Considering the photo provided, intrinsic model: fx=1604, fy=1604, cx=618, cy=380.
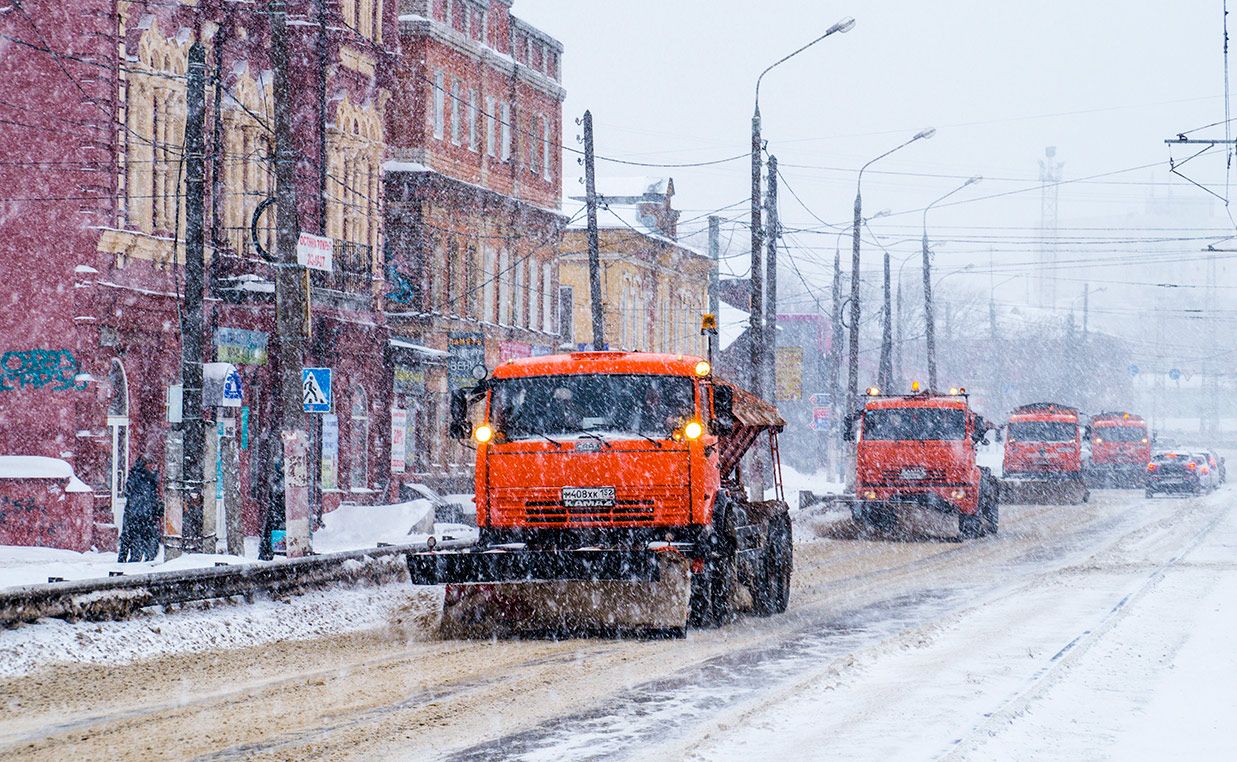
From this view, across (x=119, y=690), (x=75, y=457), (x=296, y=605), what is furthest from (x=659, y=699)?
(x=75, y=457)

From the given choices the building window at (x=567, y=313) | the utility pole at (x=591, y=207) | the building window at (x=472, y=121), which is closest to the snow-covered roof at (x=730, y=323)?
the building window at (x=567, y=313)

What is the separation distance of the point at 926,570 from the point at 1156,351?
448 ft

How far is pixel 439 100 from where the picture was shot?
1633 inches

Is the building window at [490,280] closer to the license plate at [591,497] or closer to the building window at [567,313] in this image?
the building window at [567,313]

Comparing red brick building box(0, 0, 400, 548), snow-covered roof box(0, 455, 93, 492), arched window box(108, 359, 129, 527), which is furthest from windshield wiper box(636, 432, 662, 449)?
arched window box(108, 359, 129, 527)

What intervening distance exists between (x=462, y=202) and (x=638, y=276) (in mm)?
15512

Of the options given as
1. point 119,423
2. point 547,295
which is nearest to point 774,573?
point 119,423

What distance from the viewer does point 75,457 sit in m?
25.5

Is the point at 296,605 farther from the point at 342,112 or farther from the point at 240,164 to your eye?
the point at 342,112

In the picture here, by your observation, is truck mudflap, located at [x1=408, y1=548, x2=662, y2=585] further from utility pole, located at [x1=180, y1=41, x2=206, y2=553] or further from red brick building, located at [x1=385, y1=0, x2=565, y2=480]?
red brick building, located at [x1=385, y1=0, x2=565, y2=480]

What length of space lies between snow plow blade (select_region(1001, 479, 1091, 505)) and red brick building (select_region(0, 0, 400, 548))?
2106cm

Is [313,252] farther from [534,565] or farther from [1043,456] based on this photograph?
[1043,456]

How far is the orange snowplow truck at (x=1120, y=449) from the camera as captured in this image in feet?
181

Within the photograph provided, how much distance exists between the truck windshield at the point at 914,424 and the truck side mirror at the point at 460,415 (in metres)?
15.9
